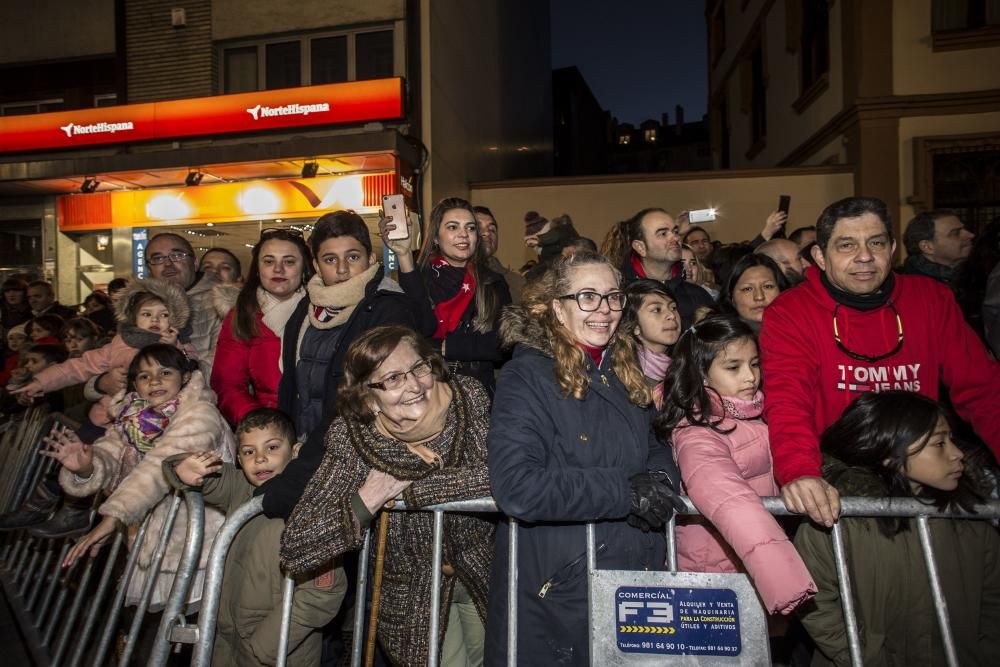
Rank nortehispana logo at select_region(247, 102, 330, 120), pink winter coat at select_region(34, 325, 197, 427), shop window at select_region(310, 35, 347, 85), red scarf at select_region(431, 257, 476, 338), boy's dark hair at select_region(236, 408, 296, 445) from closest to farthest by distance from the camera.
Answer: boy's dark hair at select_region(236, 408, 296, 445)
red scarf at select_region(431, 257, 476, 338)
pink winter coat at select_region(34, 325, 197, 427)
nortehispana logo at select_region(247, 102, 330, 120)
shop window at select_region(310, 35, 347, 85)

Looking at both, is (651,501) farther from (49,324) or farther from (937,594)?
(49,324)

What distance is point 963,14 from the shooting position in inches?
417

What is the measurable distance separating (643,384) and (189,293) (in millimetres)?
3663

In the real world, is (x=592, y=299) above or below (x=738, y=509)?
above

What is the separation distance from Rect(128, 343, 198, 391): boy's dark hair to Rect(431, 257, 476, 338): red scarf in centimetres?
154

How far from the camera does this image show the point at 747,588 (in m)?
2.04

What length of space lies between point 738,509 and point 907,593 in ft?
2.53

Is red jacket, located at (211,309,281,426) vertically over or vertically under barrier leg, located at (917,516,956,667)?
over

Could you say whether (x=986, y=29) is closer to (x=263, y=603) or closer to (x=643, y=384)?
(x=643, y=384)

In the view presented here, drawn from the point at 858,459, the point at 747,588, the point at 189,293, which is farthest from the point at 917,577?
the point at 189,293

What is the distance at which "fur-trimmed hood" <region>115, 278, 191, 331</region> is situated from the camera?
4.32 meters

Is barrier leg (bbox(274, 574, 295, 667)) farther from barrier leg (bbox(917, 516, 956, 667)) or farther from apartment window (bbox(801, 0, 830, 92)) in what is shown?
apartment window (bbox(801, 0, 830, 92))

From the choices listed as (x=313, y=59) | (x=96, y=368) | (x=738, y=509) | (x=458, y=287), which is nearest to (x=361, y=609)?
(x=738, y=509)

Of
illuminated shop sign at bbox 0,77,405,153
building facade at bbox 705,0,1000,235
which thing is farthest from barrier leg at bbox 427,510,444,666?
building facade at bbox 705,0,1000,235
